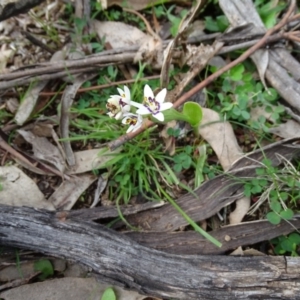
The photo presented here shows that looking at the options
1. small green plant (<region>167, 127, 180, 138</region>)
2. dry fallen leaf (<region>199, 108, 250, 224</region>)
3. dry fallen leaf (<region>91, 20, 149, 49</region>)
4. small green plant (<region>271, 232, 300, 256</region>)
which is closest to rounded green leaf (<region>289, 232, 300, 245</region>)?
small green plant (<region>271, 232, 300, 256</region>)

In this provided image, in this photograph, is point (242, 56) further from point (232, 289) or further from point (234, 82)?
point (232, 289)

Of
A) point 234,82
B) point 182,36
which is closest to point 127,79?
point 182,36

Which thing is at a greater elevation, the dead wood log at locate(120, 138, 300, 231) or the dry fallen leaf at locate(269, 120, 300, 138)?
the dry fallen leaf at locate(269, 120, 300, 138)

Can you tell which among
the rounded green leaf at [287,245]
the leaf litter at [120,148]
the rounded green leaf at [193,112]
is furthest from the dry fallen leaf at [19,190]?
the rounded green leaf at [287,245]

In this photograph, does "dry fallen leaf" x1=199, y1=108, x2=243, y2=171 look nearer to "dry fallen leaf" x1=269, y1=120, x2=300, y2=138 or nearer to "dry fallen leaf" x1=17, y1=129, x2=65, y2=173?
"dry fallen leaf" x1=269, y1=120, x2=300, y2=138

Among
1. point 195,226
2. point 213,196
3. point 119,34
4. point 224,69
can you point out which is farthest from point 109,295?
point 119,34

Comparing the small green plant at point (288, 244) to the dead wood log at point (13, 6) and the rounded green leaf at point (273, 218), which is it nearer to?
the rounded green leaf at point (273, 218)
